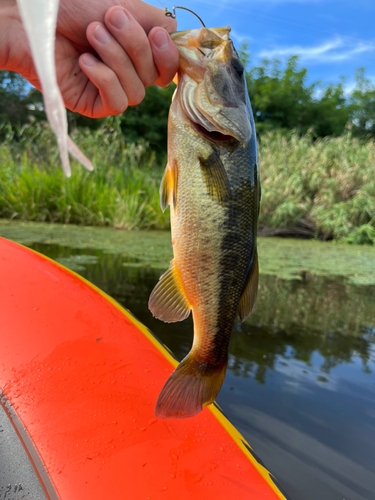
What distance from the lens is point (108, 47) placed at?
0.92 metres

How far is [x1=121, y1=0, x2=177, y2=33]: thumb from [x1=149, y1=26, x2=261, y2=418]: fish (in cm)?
10

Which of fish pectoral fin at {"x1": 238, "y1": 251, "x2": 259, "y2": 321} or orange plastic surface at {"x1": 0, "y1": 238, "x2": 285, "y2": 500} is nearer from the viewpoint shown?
orange plastic surface at {"x1": 0, "y1": 238, "x2": 285, "y2": 500}

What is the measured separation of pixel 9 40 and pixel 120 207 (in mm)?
4960

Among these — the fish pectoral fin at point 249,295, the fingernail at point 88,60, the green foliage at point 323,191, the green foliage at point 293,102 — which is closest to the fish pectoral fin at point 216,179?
the fish pectoral fin at point 249,295

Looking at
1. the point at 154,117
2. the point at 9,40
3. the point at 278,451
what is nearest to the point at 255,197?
the point at 9,40

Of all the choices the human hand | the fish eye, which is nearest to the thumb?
the human hand

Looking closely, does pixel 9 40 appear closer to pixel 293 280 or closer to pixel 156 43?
pixel 156 43

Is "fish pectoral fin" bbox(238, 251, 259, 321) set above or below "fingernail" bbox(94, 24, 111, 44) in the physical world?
below

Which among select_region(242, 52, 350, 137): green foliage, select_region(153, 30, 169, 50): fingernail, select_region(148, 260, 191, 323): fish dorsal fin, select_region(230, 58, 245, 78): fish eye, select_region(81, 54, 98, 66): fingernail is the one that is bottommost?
select_region(148, 260, 191, 323): fish dorsal fin

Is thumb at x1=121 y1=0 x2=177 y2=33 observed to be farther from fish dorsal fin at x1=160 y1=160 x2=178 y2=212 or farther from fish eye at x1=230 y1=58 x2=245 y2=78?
fish dorsal fin at x1=160 y1=160 x2=178 y2=212

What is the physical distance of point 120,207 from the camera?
589 cm

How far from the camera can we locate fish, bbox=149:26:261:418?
3.13ft

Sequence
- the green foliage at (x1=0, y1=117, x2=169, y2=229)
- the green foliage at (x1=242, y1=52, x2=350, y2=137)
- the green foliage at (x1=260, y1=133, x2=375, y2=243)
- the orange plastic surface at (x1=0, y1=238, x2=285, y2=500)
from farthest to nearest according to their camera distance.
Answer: the green foliage at (x1=242, y1=52, x2=350, y2=137)
the green foliage at (x1=260, y1=133, x2=375, y2=243)
the green foliage at (x1=0, y1=117, x2=169, y2=229)
the orange plastic surface at (x1=0, y1=238, x2=285, y2=500)

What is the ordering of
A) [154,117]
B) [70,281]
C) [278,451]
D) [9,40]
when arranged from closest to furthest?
[9,40], [278,451], [70,281], [154,117]
